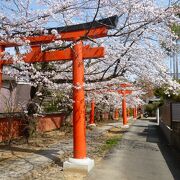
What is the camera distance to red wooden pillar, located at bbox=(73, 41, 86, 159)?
11.0 metres

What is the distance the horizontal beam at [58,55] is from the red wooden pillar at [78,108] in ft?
0.80

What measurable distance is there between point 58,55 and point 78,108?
180 cm

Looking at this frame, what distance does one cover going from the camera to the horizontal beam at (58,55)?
11.3 metres

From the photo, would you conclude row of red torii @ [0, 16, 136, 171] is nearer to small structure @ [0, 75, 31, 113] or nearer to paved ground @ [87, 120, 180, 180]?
paved ground @ [87, 120, 180, 180]

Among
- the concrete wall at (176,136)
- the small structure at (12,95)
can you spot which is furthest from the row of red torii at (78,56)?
the concrete wall at (176,136)

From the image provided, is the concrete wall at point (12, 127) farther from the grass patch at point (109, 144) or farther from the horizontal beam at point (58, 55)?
the horizontal beam at point (58, 55)

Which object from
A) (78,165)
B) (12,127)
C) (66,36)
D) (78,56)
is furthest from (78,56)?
(12,127)

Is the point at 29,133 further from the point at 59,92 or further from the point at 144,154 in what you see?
the point at 144,154

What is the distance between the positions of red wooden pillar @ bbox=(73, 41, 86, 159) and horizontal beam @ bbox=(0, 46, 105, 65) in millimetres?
244

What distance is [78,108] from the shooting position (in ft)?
37.0

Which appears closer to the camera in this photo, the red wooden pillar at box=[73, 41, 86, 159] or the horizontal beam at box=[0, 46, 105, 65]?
the red wooden pillar at box=[73, 41, 86, 159]

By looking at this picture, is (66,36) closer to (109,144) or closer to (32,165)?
(32,165)

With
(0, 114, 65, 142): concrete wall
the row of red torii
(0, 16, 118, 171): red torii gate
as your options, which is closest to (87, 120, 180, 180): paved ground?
the row of red torii

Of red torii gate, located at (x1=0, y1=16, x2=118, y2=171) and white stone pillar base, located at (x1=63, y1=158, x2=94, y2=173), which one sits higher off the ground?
red torii gate, located at (x1=0, y1=16, x2=118, y2=171)
